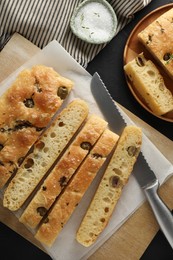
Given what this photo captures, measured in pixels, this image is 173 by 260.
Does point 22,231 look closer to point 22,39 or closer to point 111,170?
point 111,170

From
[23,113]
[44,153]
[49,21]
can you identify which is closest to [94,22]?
[49,21]

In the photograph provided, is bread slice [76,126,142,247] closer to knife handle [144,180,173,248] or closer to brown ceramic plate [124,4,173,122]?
knife handle [144,180,173,248]

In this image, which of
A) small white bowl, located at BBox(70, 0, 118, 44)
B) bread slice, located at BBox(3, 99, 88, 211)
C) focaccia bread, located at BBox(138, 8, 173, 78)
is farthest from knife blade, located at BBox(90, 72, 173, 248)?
focaccia bread, located at BBox(138, 8, 173, 78)

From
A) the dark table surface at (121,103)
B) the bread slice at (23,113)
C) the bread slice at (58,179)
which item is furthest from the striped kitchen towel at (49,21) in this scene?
the bread slice at (58,179)

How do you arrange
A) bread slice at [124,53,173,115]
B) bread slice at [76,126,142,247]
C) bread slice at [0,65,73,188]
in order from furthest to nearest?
bread slice at [124,53,173,115] → bread slice at [76,126,142,247] → bread slice at [0,65,73,188]

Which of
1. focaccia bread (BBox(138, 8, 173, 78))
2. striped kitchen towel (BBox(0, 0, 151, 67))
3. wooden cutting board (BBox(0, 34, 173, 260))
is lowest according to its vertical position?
wooden cutting board (BBox(0, 34, 173, 260))
